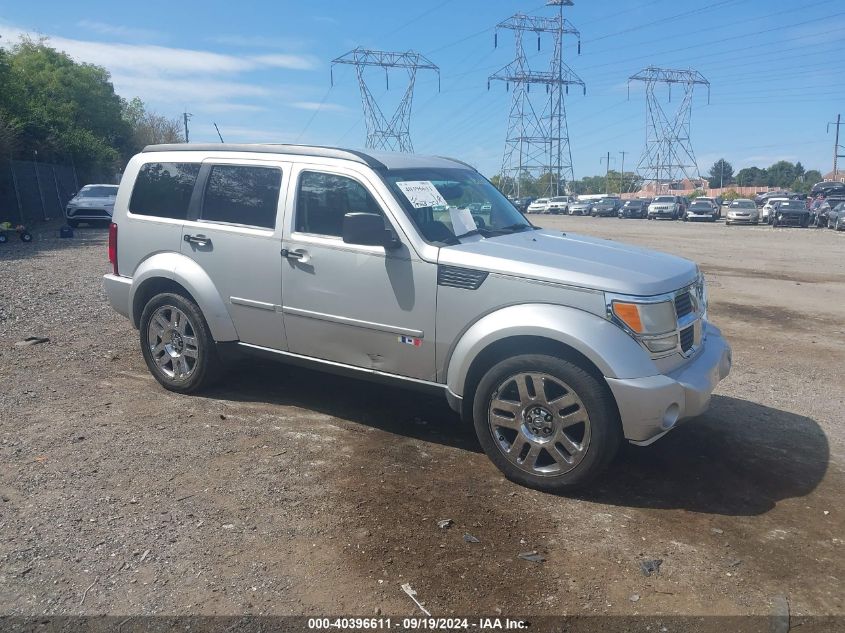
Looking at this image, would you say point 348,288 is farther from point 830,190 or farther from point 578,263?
point 830,190

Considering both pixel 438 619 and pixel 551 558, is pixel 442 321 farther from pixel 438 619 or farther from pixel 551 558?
pixel 438 619

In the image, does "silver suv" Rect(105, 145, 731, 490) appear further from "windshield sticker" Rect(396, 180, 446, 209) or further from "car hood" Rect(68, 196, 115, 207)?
"car hood" Rect(68, 196, 115, 207)

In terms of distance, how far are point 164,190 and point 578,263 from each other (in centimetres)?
358

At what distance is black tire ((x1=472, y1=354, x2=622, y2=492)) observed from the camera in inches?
166

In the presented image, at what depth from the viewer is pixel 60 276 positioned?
13.3 m

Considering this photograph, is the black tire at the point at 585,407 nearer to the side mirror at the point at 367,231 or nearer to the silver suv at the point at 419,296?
the silver suv at the point at 419,296

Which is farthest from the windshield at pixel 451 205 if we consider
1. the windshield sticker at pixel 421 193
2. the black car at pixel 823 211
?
the black car at pixel 823 211

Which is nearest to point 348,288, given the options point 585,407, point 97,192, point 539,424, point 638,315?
point 539,424

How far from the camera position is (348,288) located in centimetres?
511

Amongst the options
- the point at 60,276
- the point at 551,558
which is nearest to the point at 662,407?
the point at 551,558

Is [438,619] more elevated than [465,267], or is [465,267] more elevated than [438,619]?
[465,267]

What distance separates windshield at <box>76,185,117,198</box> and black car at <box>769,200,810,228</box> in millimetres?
31342

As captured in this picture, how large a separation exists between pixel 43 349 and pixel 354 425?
3.98 meters

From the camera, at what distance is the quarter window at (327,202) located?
5199 mm
